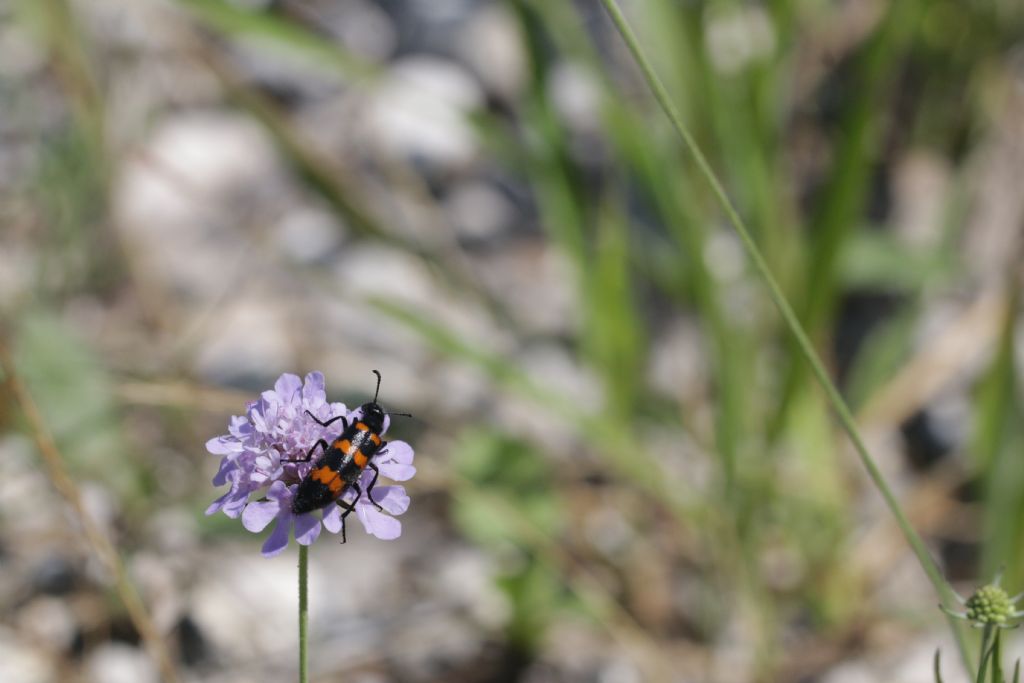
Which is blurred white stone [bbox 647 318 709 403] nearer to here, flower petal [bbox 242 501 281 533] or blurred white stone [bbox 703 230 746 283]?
blurred white stone [bbox 703 230 746 283]

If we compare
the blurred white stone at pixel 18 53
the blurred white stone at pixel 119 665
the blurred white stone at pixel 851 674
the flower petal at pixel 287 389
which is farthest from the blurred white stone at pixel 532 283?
the flower petal at pixel 287 389

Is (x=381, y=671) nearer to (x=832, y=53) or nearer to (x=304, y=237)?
(x=304, y=237)

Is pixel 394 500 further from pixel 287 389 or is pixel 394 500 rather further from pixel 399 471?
pixel 287 389

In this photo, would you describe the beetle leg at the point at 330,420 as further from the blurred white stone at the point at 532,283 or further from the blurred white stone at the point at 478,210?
the blurred white stone at the point at 478,210

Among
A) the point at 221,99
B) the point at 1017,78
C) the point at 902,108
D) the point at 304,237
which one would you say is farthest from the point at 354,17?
the point at 1017,78

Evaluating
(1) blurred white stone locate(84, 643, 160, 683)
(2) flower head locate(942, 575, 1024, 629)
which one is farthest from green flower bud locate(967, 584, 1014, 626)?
(1) blurred white stone locate(84, 643, 160, 683)
